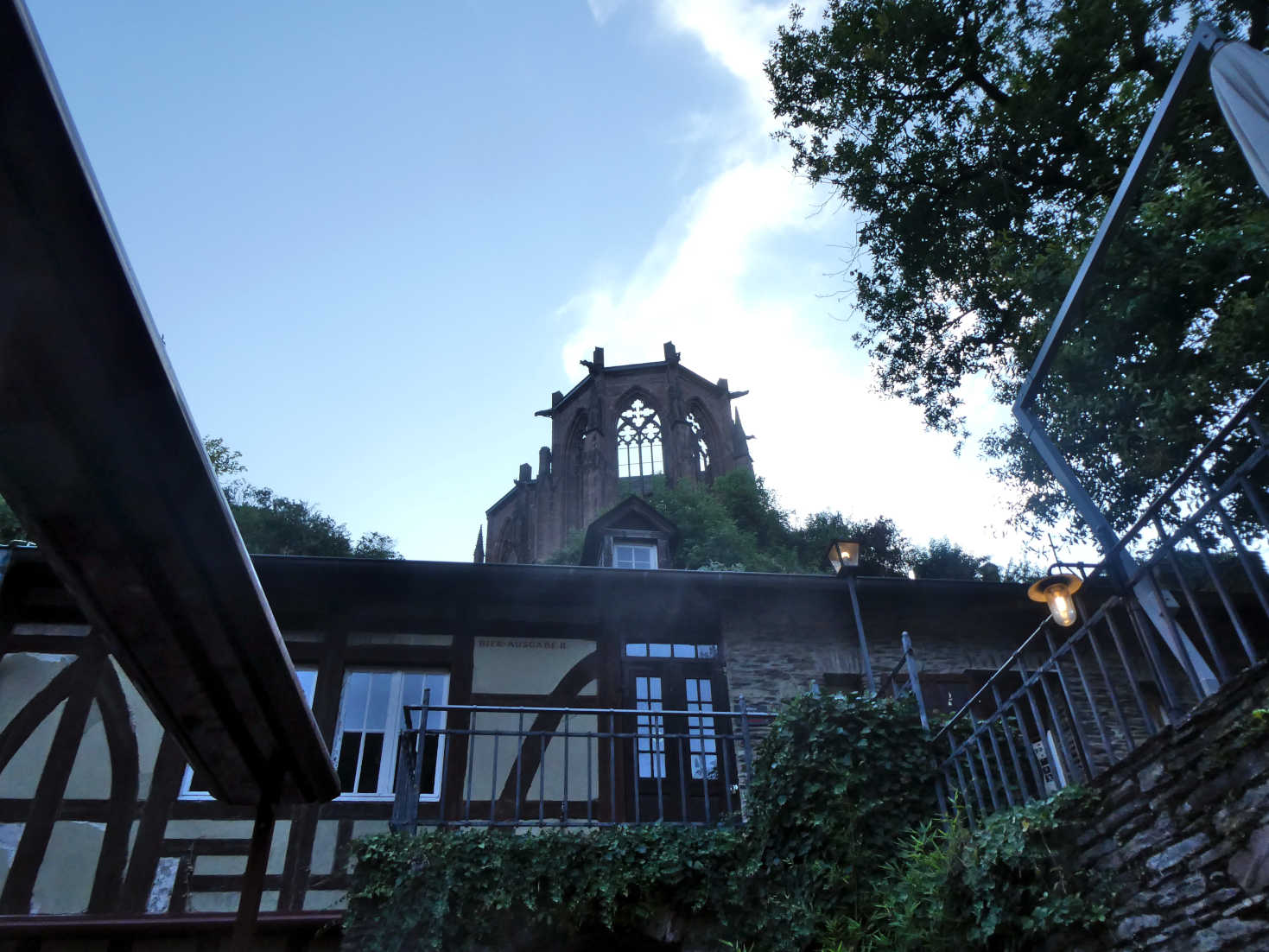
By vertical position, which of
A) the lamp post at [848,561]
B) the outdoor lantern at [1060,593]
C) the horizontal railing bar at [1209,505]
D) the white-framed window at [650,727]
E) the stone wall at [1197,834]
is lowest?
the stone wall at [1197,834]

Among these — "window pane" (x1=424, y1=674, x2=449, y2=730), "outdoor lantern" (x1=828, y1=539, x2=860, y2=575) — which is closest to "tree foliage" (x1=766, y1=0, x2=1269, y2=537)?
"outdoor lantern" (x1=828, y1=539, x2=860, y2=575)

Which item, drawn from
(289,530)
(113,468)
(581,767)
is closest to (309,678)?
(581,767)

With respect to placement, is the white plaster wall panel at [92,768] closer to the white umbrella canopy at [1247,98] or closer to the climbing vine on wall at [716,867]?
the climbing vine on wall at [716,867]

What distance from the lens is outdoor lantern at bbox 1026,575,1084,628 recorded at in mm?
6043

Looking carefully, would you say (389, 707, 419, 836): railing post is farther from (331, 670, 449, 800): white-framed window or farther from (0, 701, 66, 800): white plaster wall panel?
(0, 701, 66, 800): white plaster wall panel

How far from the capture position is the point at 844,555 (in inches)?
377

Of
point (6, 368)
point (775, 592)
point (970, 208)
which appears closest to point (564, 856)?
point (775, 592)

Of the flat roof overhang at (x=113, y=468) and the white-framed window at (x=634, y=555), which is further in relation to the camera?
the white-framed window at (x=634, y=555)

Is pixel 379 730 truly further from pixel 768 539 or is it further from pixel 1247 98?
pixel 768 539

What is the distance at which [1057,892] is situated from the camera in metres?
4.53

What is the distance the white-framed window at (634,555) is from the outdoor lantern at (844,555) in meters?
4.14

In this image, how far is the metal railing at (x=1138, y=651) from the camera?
412 cm

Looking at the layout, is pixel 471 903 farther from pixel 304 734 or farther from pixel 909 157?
pixel 909 157

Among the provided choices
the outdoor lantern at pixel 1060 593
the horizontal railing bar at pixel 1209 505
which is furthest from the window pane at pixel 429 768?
the horizontal railing bar at pixel 1209 505
